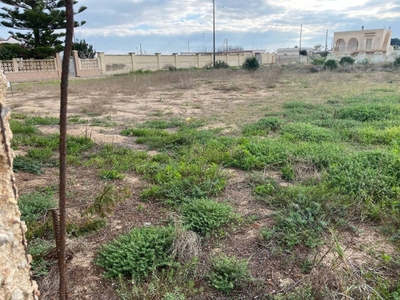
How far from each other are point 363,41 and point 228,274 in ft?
159

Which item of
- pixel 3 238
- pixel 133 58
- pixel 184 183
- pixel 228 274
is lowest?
pixel 228 274

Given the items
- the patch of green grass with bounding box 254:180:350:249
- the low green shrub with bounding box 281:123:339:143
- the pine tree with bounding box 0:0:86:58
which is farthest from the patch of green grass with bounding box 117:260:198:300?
the pine tree with bounding box 0:0:86:58

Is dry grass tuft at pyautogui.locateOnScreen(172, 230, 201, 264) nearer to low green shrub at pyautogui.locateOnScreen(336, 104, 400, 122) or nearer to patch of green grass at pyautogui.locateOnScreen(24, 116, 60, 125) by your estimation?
low green shrub at pyautogui.locateOnScreen(336, 104, 400, 122)

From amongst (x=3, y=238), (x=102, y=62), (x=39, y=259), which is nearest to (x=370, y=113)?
(x=39, y=259)

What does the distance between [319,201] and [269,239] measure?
0.69 meters

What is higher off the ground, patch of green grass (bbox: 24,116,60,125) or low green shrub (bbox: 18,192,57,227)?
patch of green grass (bbox: 24,116,60,125)

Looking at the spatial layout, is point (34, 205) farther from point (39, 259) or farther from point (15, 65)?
point (15, 65)

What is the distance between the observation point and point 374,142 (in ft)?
15.5

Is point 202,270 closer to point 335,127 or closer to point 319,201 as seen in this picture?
point 319,201

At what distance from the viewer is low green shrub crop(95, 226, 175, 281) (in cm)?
195

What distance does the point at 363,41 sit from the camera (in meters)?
41.6

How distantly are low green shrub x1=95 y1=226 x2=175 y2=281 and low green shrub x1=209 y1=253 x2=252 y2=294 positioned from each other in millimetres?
310

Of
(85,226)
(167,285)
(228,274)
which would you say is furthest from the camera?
(85,226)

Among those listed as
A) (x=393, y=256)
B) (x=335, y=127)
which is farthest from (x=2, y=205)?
(x=335, y=127)
